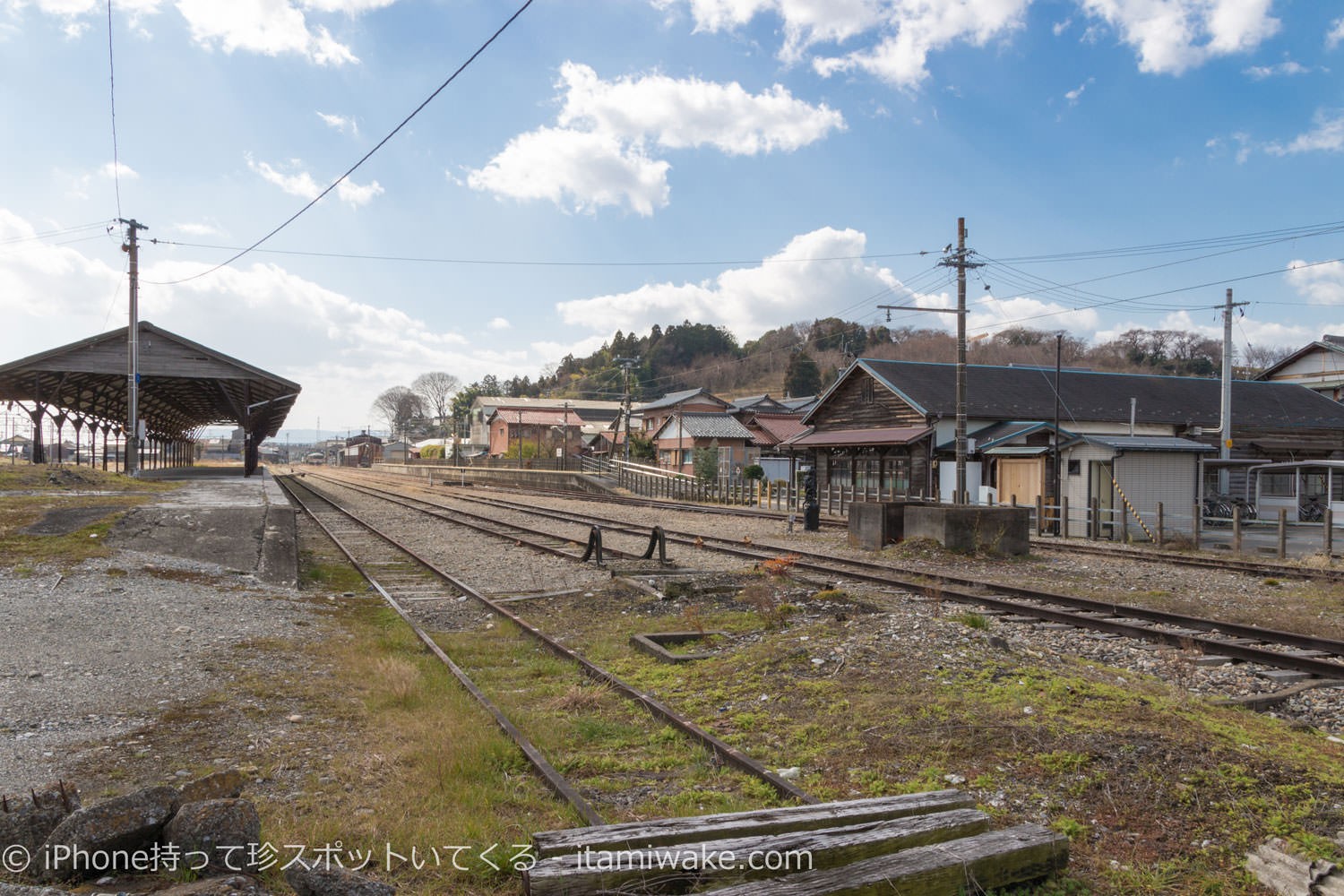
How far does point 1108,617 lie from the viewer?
9.21 metres

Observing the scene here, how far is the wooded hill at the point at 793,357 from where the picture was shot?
7762 cm

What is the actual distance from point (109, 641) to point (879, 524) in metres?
13.1

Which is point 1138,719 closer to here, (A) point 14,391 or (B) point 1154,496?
(B) point 1154,496

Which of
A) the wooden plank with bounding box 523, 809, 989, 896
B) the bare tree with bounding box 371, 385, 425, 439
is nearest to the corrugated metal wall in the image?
the wooden plank with bounding box 523, 809, 989, 896

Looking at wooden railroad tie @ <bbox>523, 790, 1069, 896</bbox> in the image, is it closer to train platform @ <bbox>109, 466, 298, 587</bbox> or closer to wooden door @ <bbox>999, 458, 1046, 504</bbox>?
train platform @ <bbox>109, 466, 298, 587</bbox>

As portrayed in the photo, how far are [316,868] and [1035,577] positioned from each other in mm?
12467

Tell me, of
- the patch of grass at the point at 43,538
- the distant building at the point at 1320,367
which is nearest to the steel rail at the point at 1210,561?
the patch of grass at the point at 43,538

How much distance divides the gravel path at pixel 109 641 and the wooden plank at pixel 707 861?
3.33 meters

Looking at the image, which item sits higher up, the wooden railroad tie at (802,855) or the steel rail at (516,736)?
the wooden railroad tie at (802,855)

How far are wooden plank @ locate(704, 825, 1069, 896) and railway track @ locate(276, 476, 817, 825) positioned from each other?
3.48 ft

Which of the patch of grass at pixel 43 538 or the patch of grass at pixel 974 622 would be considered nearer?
the patch of grass at pixel 974 622

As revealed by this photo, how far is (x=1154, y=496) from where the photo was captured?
62.6 feet

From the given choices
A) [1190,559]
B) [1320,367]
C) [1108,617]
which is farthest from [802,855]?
[1320,367]

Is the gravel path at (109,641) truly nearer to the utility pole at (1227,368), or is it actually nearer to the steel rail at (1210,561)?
the steel rail at (1210,561)
